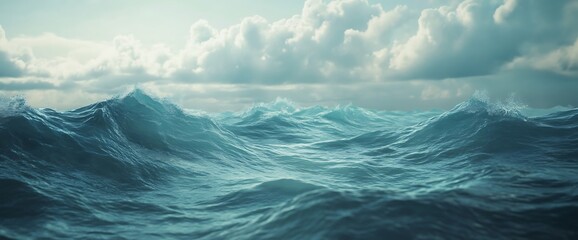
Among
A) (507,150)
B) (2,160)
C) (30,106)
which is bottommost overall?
(507,150)

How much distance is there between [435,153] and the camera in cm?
1420

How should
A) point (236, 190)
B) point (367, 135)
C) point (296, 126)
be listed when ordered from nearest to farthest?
point (236, 190)
point (367, 135)
point (296, 126)

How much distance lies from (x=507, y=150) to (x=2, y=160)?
1583cm

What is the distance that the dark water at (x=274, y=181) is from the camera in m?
5.94

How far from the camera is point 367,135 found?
78.7 ft

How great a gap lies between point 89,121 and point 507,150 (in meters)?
16.7

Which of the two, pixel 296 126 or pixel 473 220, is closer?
pixel 473 220

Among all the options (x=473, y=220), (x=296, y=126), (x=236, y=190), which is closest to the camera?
(x=473, y=220)

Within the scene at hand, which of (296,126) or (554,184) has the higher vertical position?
(296,126)

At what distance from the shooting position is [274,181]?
1006 cm

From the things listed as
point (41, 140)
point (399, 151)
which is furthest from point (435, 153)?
point (41, 140)

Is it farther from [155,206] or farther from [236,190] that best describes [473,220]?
[155,206]

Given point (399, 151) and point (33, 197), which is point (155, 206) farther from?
point (399, 151)

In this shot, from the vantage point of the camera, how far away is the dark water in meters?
5.94
